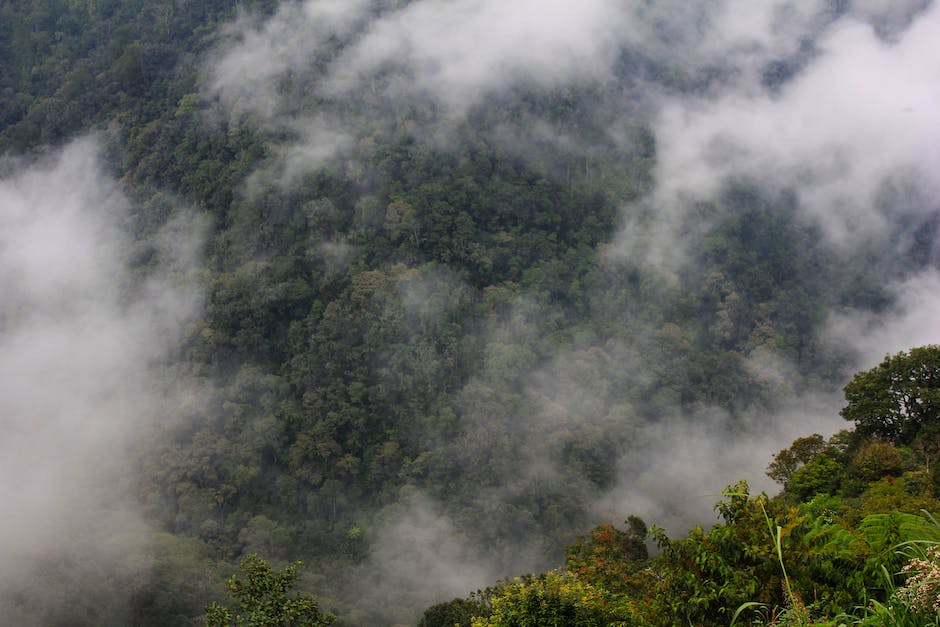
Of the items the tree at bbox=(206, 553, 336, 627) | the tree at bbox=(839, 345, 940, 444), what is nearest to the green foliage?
the tree at bbox=(206, 553, 336, 627)

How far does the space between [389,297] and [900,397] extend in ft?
121

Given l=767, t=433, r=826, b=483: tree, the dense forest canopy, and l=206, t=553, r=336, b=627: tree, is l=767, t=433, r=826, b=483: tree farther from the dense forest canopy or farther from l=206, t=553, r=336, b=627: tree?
l=206, t=553, r=336, b=627: tree

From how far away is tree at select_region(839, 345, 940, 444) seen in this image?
28938 mm

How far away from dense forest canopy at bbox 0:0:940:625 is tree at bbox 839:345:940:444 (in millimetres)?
570

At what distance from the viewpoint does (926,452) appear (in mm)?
27891

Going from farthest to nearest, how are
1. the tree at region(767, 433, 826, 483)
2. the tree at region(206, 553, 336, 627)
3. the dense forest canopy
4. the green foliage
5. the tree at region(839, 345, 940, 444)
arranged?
the dense forest canopy < the tree at region(767, 433, 826, 483) < the tree at region(839, 345, 940, 444) < the tree at region(206, 553, 336, 627) < the green foliage

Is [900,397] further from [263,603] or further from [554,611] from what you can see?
[263,603]

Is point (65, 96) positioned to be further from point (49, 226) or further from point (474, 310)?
point (474, 310)

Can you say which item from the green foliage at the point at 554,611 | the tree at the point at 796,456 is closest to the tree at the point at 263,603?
the green foliage at the point at 554,611

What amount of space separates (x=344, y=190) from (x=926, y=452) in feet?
157

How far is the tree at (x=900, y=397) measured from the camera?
28.9 m

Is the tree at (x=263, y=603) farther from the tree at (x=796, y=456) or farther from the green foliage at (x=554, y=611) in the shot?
the tree at (x=796, y=456)

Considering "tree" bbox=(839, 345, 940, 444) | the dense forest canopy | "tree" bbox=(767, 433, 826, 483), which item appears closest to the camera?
"tree" bbox=(839, 345, 940, 444)

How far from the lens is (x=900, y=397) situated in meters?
29.5
